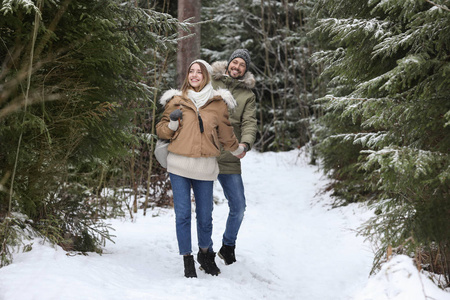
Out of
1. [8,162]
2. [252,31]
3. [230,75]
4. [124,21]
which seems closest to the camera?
[8,162]

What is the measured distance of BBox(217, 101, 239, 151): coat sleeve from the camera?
13.7ft

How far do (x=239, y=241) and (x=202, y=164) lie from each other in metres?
2.36

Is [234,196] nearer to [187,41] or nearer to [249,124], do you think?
[249,124]

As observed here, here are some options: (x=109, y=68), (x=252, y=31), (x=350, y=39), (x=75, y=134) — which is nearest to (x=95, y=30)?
(x=109, y=68)

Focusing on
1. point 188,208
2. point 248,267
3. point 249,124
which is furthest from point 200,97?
point 248,267

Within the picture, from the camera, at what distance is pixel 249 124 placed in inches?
182

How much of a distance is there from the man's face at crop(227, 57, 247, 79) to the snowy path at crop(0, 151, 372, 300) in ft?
6.76

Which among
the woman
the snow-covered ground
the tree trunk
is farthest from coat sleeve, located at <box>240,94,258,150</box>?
the tree trunk

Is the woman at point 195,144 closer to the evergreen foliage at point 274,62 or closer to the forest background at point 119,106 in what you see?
the forest background at point 119,106

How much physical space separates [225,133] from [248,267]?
1.65 meters

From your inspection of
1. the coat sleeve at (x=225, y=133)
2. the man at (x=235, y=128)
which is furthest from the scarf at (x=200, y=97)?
the man at (x=235, y=128)

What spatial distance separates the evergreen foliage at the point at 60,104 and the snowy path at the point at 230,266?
383 mm

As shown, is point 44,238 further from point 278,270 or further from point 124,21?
point 278,270

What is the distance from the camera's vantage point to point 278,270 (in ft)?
16.7
